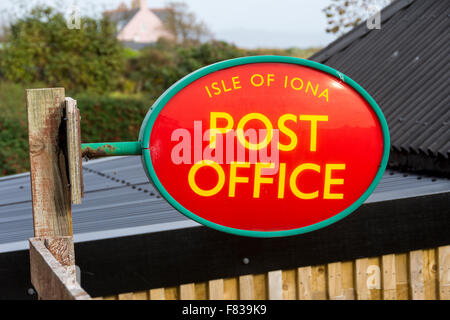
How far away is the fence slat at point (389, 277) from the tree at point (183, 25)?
40672 millimetres

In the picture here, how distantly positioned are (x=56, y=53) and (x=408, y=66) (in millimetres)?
20539

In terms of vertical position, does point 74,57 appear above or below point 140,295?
above

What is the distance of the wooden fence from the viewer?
346cm

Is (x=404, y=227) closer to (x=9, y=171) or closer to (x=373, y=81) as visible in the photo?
(x=373, y=81)

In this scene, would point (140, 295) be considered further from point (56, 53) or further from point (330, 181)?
point (56, 53)

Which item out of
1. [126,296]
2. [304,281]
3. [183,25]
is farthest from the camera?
[183,25]

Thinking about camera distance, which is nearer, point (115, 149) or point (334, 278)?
point (115, 149)

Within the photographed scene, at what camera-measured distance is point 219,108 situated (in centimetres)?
220

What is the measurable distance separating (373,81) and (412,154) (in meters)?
1.73

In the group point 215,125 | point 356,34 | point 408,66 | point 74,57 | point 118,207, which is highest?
point 74,57

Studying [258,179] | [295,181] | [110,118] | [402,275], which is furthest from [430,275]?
[110,118]

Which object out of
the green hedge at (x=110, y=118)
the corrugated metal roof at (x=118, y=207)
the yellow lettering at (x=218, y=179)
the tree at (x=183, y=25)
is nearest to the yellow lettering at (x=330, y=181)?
the yellow lettering at (x=218, y=179)

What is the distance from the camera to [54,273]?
195 cm

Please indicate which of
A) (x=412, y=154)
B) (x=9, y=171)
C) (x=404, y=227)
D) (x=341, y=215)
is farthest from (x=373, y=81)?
(x=9, y=171)
